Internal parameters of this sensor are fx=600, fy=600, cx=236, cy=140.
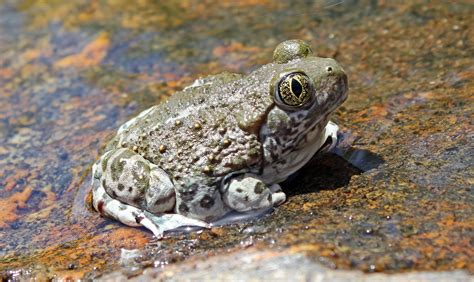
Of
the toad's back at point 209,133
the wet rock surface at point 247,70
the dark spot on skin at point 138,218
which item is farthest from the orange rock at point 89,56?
the dark spot on skin at point 138,218

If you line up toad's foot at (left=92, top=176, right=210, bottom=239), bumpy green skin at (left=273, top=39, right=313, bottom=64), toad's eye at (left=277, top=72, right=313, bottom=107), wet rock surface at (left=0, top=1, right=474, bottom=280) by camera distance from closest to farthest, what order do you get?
wet rock surface at (left=0, top=1, right=474, bottom=280)
toad's eye at (left=277, top=72, right=313, bottom=107)
toad's foot at (left=92, top=176, right=210, bottom=239)
bumpy green skin at (left=273, top=39, right=313, bottom=64)

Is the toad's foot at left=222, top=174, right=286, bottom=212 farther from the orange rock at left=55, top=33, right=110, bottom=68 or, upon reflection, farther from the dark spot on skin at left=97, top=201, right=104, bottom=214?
the orange rock at left=55, top=33, right=110, bottom=68

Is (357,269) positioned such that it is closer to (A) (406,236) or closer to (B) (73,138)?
(A) (406,236)

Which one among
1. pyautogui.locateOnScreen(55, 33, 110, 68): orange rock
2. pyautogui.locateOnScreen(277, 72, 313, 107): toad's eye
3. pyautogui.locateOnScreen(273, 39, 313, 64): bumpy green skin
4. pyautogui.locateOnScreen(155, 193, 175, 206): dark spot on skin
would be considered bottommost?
pyautogui.locateOnScreen(155, 193, 175, 206): dark spot on skin

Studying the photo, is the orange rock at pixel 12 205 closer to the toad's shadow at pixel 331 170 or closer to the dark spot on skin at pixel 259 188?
the dark spot on skin at pixel 259 188

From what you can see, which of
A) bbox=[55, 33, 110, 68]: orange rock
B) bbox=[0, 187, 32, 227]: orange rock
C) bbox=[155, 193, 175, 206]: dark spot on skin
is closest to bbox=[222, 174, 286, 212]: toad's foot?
bbox=[155, 193, 175, 206]: dark spot on skin

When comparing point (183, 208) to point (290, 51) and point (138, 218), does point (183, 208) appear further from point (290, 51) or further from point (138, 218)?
point (290, 51)
